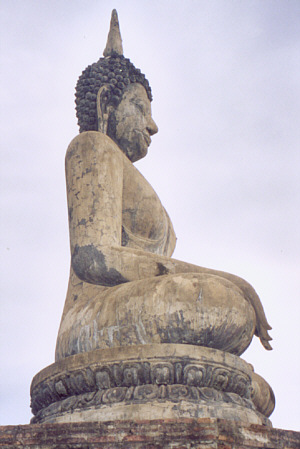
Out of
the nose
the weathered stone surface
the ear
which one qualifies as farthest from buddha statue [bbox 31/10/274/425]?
the nose

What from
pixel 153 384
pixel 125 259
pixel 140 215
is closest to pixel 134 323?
pixel 153 384

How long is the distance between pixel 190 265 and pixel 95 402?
175cm

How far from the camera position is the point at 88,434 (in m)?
4.84

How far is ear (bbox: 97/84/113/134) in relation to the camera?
804 cm

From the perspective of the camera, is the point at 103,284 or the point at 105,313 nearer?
the point at 105,313

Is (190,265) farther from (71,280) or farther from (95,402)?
(95,402)

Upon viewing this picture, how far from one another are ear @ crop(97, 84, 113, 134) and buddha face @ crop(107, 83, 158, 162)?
3.3 inches

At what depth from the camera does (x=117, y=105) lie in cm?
822

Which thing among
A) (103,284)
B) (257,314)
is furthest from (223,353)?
(103,284)

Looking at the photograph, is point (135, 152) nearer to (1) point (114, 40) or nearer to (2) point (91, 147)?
(2) point (91, 147)

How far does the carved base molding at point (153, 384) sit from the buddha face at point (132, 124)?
120 inches

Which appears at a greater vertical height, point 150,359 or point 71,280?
point 71,280

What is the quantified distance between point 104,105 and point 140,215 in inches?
60.3

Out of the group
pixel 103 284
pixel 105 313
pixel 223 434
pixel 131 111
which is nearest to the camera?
pixel 223 434
